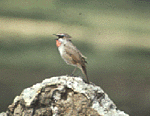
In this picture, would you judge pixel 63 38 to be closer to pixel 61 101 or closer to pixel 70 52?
pixel 70 52

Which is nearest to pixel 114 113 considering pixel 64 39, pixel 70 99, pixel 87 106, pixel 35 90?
pixel 87 106

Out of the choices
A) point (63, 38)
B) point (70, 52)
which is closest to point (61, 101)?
point (70, 52)

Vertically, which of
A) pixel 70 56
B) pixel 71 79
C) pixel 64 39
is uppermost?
pixel 64 39

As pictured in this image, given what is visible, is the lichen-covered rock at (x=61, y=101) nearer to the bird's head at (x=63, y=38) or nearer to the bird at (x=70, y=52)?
the bird at (x=70, y=52)

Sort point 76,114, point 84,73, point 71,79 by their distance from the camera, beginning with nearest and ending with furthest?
point 76,114, point 71,79, point 84,73

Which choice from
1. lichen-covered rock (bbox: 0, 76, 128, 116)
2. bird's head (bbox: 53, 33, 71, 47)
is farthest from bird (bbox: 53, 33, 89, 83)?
lichen-covered rock (bbox: 0, 76, 128, 116)

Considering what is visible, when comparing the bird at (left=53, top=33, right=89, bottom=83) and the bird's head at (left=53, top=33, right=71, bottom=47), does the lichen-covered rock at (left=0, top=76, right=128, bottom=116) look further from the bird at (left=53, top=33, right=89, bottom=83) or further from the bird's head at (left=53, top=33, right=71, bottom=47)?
the bird's head at (left=53, top=33, right=71, bottom=47)

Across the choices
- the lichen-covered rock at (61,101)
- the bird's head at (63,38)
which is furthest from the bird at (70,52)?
the lichen-covered rock at (61,101)

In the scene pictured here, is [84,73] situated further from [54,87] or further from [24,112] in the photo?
[24,112]
